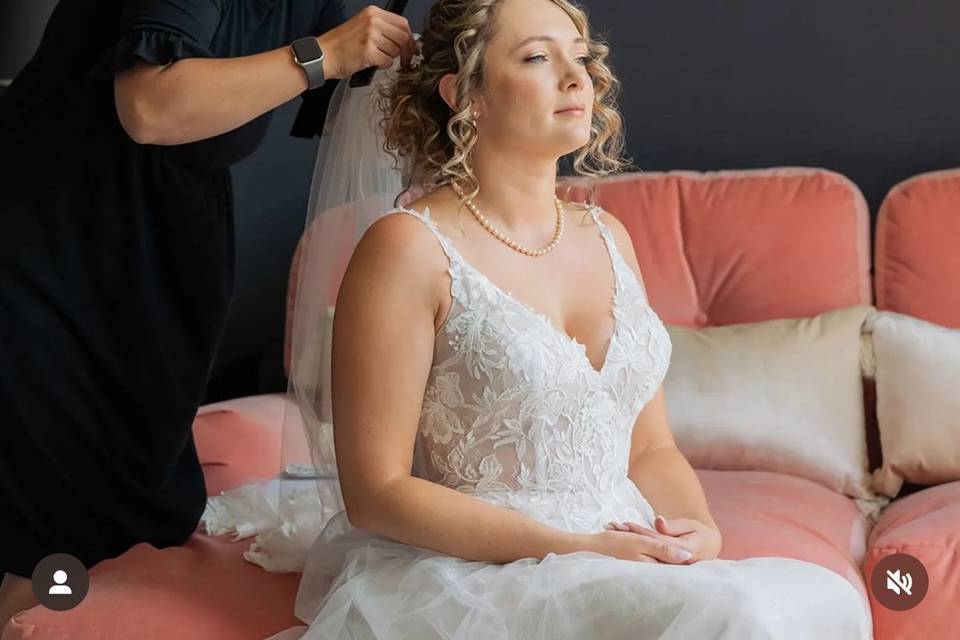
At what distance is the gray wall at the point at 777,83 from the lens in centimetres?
311

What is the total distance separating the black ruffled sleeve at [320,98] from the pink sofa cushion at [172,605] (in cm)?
73

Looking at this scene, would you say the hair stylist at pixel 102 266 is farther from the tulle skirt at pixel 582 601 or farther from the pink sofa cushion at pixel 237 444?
the tulle skirt at pixel 582 601

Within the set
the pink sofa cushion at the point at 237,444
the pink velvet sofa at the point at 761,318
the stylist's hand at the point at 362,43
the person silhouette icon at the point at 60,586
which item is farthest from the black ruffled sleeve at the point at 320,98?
the person silhouette icon at the point at 60,586

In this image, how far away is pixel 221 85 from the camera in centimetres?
183

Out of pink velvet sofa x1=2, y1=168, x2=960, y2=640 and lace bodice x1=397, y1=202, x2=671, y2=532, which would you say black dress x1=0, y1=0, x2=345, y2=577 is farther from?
lace bodice x1=397, y1=202, x2=671, y2=532

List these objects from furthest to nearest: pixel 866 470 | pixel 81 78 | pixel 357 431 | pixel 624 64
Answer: pixel 624 64 → pixel 866 470 → pixel 81 78 → pixel 357 431

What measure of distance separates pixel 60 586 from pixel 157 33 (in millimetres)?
854

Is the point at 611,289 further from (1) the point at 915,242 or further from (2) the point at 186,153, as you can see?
(1) the point at 915,242

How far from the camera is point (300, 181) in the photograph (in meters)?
3.45

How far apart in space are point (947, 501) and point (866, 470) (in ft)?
0.83

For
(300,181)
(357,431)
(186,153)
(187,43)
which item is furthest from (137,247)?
(300,181)

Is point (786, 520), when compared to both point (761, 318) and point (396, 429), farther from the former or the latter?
point (396, 429)

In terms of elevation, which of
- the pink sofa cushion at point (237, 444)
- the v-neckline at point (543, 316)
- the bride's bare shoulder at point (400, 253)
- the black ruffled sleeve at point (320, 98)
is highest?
the black ruffled sleeve at point (320, 98)

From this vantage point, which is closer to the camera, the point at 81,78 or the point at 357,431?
the point at 357,431
